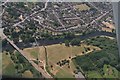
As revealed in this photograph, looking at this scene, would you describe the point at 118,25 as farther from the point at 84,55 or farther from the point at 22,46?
the point at 22,46

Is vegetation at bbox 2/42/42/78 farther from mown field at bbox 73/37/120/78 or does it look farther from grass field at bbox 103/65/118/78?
grass field at bbox 103/65/118/78

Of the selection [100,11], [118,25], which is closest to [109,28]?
[118,25]

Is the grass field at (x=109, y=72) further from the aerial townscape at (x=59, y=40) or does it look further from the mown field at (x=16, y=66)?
the mown field at (x=16, y=66)

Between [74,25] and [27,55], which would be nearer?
[27,55]

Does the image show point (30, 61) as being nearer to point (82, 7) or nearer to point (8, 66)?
point (8, 66)

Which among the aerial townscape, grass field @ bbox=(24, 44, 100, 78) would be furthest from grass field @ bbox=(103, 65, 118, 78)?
grass field @ bbox=(24, 44, 100, 78)

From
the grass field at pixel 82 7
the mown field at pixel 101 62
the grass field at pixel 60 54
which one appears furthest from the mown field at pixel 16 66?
the grass field at pixel 82 7

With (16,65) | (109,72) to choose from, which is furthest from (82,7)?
(16,65)
